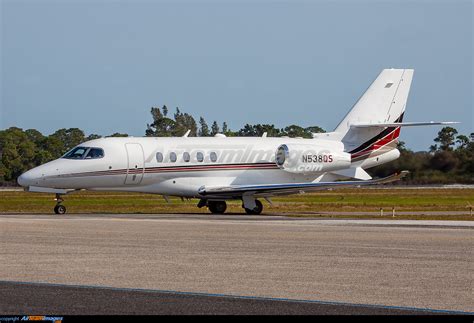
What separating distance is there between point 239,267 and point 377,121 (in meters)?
30.0

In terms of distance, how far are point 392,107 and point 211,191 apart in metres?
10.0

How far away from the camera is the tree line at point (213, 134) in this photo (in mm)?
60375

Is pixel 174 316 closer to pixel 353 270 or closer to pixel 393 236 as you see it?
pixel 353 270

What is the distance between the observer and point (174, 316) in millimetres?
14039

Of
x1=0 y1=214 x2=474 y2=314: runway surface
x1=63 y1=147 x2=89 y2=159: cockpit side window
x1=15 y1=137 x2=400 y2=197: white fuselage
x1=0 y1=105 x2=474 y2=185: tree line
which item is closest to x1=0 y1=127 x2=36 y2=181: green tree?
x1=0 y1=105 x2=474 y2=185: tree line

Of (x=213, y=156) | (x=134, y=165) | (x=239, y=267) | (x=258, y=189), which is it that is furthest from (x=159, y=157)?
(x=239, y=267)

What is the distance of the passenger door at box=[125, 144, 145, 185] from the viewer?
147 ft

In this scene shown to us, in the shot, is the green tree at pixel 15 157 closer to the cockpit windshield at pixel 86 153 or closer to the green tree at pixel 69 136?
the green tree at pixel 69 136

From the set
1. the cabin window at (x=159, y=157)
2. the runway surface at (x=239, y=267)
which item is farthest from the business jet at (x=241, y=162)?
the runway surface at (x=239, y=267)

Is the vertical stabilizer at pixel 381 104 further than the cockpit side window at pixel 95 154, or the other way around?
the vertical stabilizer at pixel 381 104

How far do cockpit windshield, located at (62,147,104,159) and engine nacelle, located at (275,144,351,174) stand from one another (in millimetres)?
8069

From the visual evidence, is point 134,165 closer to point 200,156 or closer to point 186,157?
point 186,157

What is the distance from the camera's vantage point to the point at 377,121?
50.0m

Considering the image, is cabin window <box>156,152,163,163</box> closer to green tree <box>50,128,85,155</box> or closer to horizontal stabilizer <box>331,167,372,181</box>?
horizontal stabilizer <box>331,167,372,181</box>
